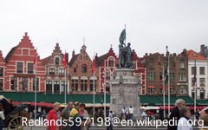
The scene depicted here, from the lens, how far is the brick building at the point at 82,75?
52.9 meters

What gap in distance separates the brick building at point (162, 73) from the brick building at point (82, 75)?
25.1 ft

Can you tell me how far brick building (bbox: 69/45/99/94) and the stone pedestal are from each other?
20760 mm

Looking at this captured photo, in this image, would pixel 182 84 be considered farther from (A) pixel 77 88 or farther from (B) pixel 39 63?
(B) pixel 39 63

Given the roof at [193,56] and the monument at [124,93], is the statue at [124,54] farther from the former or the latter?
the roof at [193,56]

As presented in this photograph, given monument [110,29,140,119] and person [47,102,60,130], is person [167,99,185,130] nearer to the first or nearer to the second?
person [47,102,60,130]

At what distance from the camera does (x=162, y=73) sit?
57.3 m

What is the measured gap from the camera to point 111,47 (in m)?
55.6

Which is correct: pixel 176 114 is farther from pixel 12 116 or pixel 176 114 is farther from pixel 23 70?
pixel 23 70

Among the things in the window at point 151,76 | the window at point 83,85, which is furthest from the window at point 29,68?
the window at point 151,76

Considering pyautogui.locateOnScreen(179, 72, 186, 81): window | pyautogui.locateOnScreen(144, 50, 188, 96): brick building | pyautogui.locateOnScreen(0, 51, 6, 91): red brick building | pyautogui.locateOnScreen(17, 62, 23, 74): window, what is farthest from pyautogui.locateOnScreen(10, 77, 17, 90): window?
pyautogui.locateOnScreen(179, 72, 186, 81): window

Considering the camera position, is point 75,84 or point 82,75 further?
point 82,75

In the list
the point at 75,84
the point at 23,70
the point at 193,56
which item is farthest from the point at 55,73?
the point at 193,56

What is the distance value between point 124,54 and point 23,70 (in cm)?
1990

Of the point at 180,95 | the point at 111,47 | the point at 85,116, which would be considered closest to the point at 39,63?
the point at 111,47
